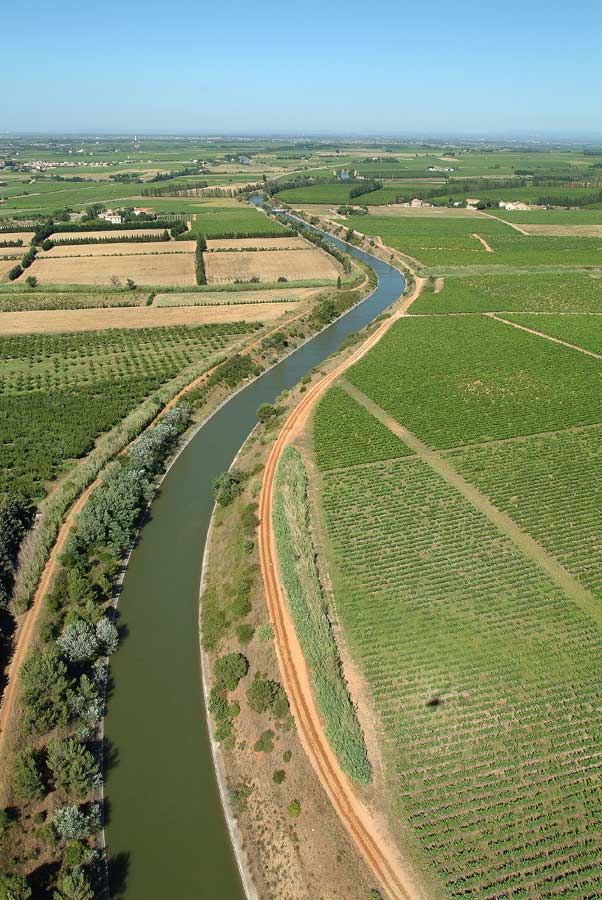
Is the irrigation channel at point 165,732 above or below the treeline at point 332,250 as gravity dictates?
below

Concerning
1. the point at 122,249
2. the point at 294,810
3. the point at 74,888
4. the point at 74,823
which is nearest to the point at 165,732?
the point at 74,823

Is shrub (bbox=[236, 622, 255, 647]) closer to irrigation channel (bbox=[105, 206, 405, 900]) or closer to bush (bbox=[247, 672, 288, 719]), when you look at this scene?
irrigation channel (bbox=[105, 206, 405, 900])

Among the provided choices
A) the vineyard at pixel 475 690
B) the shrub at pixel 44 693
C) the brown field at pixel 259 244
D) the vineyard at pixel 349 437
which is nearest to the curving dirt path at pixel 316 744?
the vineyard at pixel 475 690

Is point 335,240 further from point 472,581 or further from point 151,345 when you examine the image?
point 472,581

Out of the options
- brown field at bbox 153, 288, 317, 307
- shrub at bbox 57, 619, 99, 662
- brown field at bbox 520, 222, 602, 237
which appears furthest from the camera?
brown field at bbox 520, 222, 602, 237

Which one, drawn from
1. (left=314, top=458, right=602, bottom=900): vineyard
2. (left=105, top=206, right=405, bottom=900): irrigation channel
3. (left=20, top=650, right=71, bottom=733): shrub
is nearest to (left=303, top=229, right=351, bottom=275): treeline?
(left=105, top=206, right=405, bottom=900): irrigation channel

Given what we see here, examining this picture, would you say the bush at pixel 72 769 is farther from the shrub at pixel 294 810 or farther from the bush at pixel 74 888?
the shrub at pixel 294 810

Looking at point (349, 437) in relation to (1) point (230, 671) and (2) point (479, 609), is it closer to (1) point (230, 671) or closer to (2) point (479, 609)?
(2) point (479, 609)
